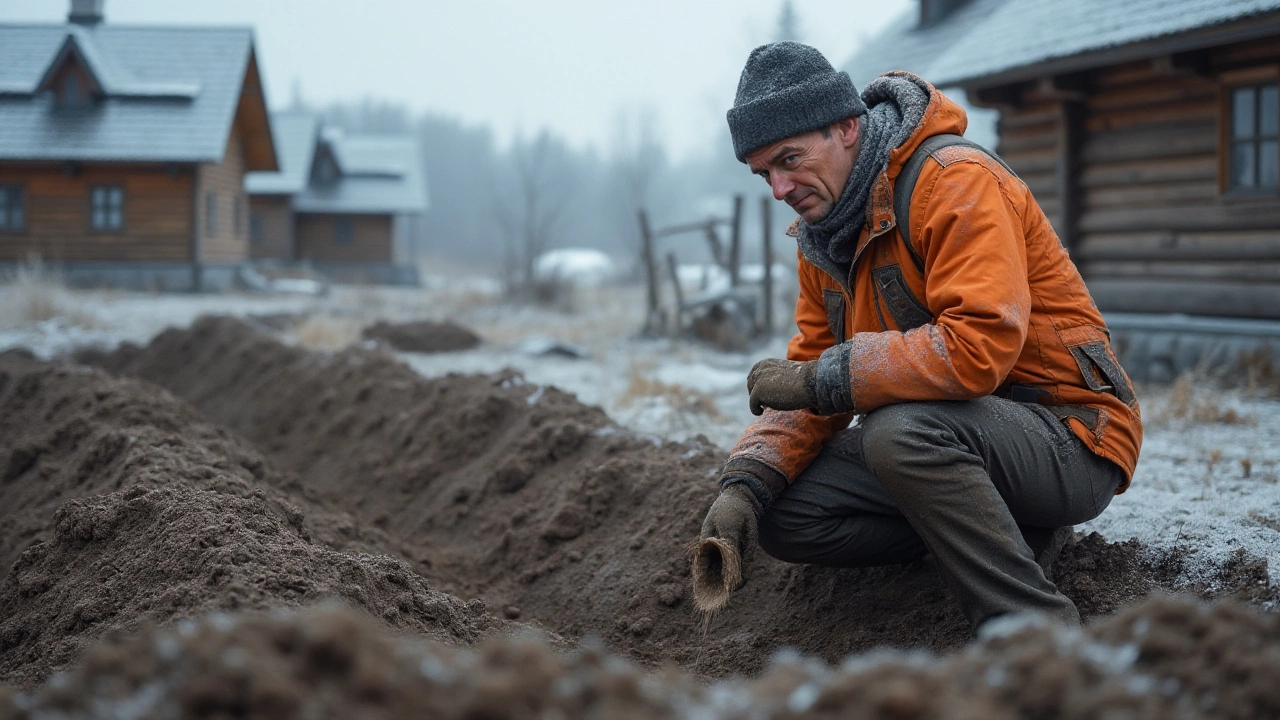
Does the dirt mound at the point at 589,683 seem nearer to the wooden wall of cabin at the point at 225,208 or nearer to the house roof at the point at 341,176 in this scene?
the wooden wall of cabin at the point at 225,208

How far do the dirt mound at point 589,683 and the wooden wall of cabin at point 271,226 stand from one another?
104 feet

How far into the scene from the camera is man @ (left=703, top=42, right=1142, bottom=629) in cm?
264

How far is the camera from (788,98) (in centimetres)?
291

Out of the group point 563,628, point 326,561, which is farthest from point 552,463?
point 326,561

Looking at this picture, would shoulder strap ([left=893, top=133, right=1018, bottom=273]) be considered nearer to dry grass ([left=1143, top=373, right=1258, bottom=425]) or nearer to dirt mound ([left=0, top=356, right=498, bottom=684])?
dirt mound ([left=0, top=356, right=498, bottom=684])

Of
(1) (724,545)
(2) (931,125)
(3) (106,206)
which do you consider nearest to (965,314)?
(2) (931,125)

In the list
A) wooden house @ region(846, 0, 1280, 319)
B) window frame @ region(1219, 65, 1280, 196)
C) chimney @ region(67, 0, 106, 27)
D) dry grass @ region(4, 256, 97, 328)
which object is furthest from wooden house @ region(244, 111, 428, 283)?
window frame @ region(1219, 65, 1280, 196)

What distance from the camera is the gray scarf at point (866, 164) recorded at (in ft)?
9.56

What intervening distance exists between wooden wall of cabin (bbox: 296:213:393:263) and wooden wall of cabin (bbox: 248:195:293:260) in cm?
81

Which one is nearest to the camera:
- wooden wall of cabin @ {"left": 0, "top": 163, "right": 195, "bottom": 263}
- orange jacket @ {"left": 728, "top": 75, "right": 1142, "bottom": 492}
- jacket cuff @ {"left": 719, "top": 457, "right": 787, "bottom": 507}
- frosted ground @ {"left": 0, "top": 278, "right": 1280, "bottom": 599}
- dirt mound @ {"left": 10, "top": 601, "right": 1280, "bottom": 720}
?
dirt mound @ {"left": 10, "top": 601, "right": 1280, "bottom": 720}

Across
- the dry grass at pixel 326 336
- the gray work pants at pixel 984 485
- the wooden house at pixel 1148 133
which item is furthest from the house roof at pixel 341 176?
the gray work pants at pixel 984 485

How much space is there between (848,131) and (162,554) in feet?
7.67

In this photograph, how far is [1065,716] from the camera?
1450mm

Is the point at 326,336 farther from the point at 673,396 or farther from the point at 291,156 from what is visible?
the point at 291,156
